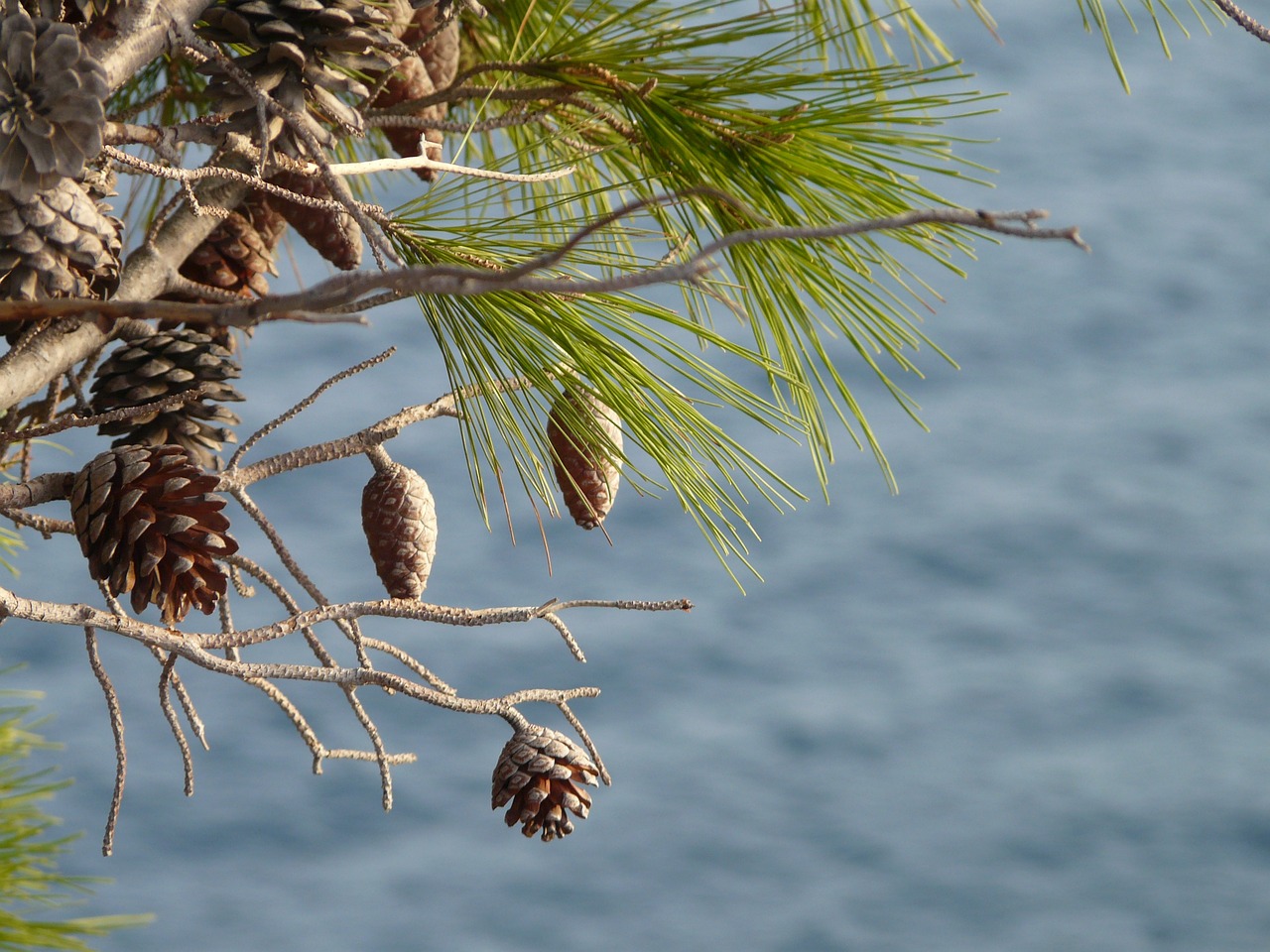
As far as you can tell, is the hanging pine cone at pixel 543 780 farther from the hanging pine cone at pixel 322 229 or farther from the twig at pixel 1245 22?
the twig at pixel 1245 22

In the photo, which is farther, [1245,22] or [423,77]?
[423,77]

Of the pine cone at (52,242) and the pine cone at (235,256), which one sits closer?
the pine cone at (52,242)

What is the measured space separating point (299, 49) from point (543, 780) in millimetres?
235

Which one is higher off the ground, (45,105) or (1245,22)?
(1245,22)

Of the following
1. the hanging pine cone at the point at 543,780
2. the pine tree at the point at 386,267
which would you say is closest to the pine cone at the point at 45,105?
the pine tree at the point at 386,267

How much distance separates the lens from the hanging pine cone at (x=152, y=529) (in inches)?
15.3

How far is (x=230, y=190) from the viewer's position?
48 cm

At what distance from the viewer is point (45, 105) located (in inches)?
13.0

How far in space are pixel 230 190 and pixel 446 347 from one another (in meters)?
0.09

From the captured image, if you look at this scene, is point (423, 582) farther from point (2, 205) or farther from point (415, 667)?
point (2, 205)

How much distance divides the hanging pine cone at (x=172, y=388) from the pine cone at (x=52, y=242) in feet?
0.25

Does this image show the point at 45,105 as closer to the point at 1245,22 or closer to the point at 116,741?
the point at 116,741

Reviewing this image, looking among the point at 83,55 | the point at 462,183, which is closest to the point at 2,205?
the point at 83,55

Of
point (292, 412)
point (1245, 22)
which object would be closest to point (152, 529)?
point (292, 412)
